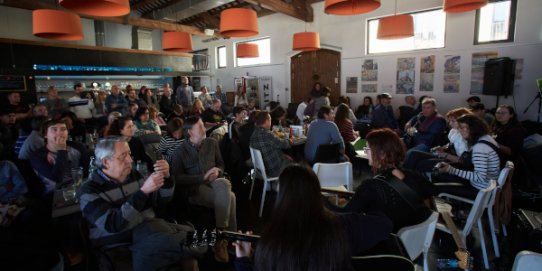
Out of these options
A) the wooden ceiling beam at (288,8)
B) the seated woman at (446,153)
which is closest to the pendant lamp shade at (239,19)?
the seated woman at (446,153)

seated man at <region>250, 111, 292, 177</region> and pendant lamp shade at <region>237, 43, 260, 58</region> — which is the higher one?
pendant lamp shade at <region>237, 43, 260, 58</region>

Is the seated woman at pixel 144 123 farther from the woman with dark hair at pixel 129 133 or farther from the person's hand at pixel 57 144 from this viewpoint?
the person's hand at pixel 57 144

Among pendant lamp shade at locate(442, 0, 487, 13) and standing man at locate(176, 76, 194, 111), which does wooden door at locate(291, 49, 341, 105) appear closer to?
standing man at locate(176, 76, 194, 111)

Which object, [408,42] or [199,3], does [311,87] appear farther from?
[199,3]

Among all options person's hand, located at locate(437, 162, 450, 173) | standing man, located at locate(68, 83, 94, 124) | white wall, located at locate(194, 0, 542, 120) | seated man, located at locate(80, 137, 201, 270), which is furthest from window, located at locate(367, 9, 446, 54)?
standing man, located at locate(68, 83, 94, 124)

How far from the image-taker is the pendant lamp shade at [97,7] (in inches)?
112

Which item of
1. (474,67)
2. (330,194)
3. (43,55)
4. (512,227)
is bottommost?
(512,227)

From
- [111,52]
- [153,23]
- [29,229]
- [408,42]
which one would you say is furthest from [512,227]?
[111,52]

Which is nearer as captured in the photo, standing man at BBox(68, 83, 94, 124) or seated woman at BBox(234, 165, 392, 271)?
seated woman at BBox(234, 165, 392, 271)

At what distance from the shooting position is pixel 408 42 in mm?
7781

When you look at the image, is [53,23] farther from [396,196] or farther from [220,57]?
[220,57]

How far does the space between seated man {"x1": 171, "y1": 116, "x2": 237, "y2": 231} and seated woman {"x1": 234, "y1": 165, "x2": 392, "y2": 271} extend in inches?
72.2

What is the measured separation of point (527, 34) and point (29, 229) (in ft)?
27.5

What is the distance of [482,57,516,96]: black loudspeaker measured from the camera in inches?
238
